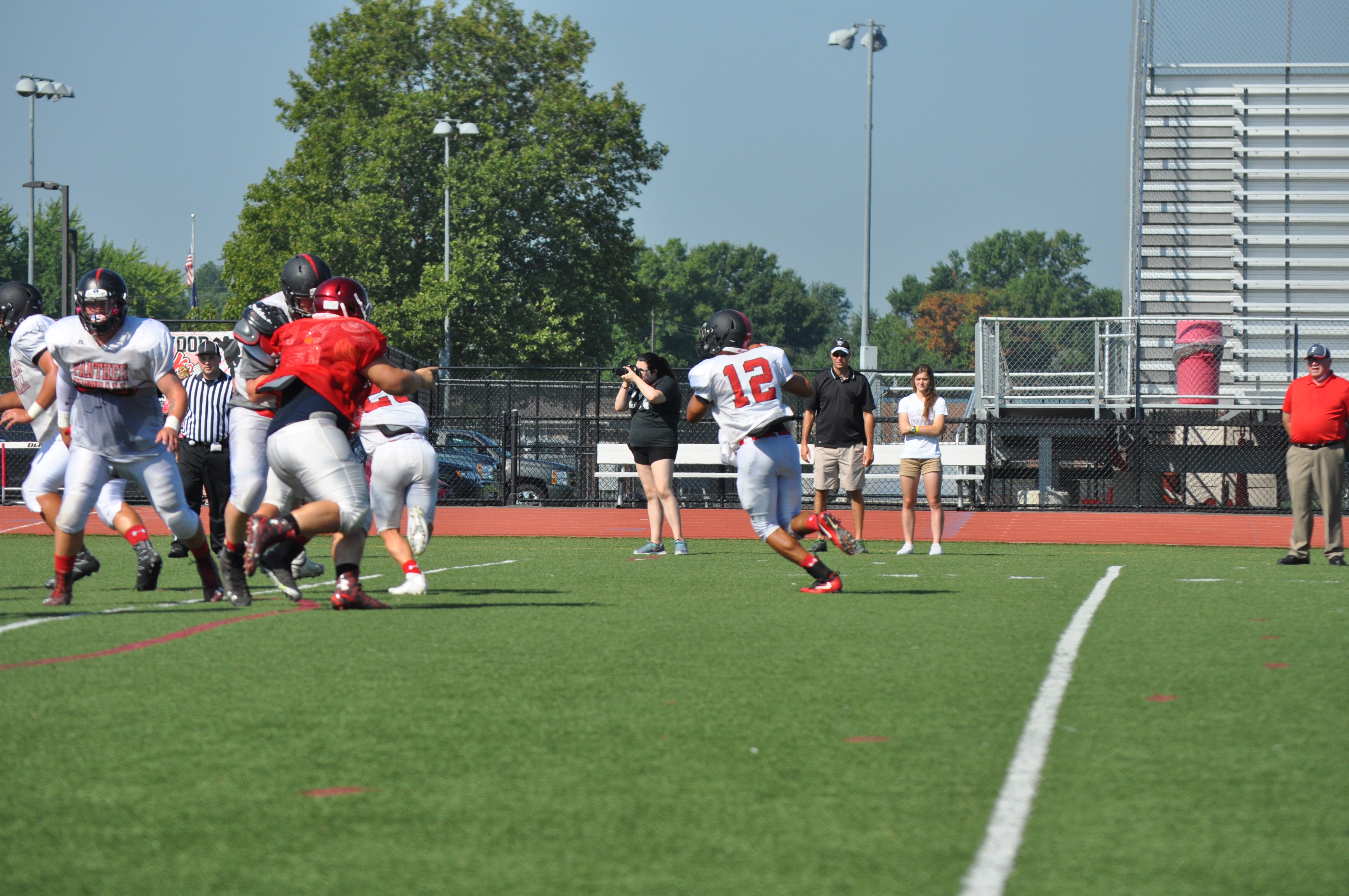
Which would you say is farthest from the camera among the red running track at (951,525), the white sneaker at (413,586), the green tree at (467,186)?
the green tree at (467,186)

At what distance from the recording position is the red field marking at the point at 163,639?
5844mm

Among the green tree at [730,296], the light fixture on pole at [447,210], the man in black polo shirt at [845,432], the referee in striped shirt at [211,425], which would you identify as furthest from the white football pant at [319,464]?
the green tree at [730,296]

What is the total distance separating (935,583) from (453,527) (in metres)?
9.70

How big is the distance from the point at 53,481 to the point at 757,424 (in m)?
4.45

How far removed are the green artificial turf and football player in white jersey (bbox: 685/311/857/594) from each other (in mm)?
957

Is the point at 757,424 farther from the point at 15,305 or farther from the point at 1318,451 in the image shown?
the point at 1318,451

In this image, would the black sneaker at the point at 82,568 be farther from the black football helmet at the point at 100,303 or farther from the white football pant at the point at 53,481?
the black football helmet at the point at 100,303

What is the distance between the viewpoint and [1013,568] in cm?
1170

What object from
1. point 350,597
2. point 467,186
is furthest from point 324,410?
point 467,186

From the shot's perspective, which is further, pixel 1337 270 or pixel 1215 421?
pixel 1337 270

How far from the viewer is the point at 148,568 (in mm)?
9102

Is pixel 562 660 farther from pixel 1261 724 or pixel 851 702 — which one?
pixel 1261 724

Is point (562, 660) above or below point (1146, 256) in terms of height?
below

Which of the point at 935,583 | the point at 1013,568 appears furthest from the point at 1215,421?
the point at 935,583
